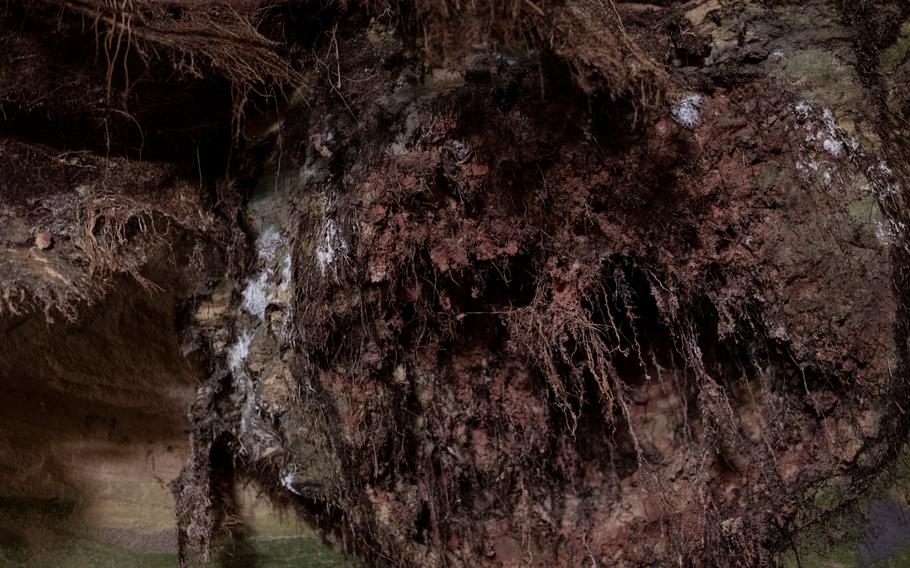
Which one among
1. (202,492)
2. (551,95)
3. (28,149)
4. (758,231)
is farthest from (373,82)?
(202,492)

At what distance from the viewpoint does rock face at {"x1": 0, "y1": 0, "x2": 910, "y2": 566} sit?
2.02 metres

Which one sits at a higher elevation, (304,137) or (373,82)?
(373,82)

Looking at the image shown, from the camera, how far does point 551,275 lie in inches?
82.9

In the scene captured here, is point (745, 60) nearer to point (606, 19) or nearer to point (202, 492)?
point (606, 19)

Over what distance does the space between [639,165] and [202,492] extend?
1.74m

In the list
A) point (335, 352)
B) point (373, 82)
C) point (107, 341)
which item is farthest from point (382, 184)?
point (107, 341)

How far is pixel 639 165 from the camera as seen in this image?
6.77 ft

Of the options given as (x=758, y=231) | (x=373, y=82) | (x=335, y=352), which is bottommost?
(x=335, y=352)

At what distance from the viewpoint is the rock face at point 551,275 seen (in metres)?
2.02

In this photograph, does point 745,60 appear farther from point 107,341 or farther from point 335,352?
point 107,341

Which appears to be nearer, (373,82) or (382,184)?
(382,184)

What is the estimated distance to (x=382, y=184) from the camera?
2.06 m

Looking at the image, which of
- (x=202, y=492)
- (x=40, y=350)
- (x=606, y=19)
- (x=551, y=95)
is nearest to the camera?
(x=606, y=19)

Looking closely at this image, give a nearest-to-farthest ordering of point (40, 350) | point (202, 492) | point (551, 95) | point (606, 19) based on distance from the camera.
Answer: point (606, 19)
point (551, 95)
point (40, 350)
point (202, 492)
